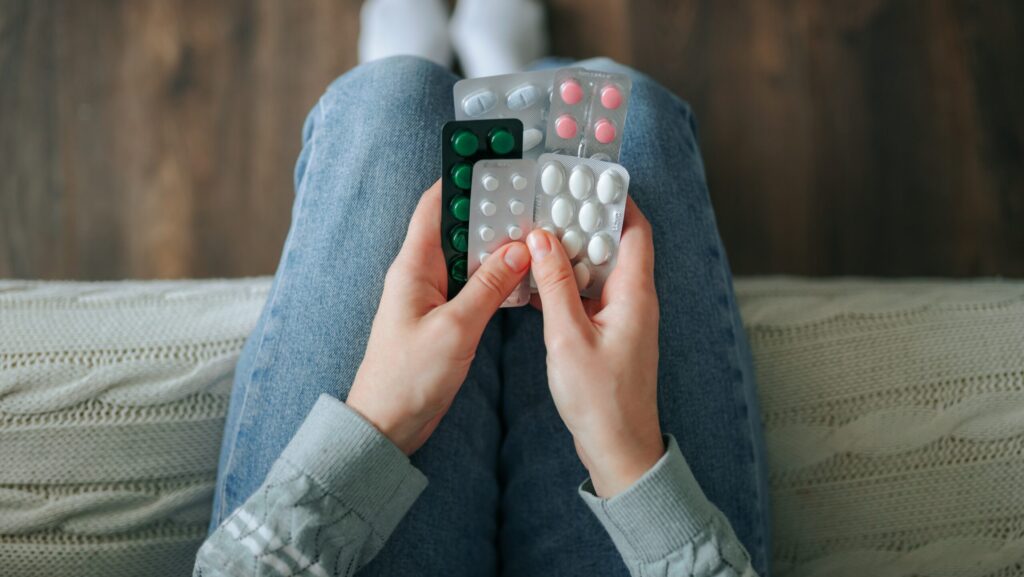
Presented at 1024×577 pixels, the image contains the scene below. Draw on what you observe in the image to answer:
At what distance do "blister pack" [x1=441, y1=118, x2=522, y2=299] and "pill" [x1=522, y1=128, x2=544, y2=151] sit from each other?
1cm

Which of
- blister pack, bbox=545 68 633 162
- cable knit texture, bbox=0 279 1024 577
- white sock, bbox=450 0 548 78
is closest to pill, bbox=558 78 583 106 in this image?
blister pack, bbox=545 68 633 162

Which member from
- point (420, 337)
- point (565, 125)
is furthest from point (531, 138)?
point (420, 337)

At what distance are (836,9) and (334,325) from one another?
2.73 feet

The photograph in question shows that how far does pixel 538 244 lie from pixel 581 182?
0.06m

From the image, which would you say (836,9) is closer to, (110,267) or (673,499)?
(673,499)

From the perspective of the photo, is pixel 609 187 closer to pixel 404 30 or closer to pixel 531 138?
pixel 531 138

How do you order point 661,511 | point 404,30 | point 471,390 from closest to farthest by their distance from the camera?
point 661,511 → point 471,390 → point 404,30

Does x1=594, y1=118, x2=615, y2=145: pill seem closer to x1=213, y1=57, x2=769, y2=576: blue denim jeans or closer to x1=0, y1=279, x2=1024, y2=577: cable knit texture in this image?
x1=213, y1=57, x2=769, y2=576: blue denim jeans

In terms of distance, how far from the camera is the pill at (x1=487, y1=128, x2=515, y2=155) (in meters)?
0.49

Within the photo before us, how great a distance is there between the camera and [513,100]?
50 cm

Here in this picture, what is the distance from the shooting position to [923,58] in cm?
94

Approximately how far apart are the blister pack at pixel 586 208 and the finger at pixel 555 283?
0.01 meters

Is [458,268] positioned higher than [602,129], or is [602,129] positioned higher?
[602,129]

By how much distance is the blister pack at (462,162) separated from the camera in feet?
1.58
